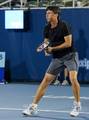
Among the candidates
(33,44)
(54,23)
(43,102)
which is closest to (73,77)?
(54,23)

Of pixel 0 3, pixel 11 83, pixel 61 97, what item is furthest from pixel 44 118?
pixel 0 3

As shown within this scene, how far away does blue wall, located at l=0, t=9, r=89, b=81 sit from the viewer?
47.2ft

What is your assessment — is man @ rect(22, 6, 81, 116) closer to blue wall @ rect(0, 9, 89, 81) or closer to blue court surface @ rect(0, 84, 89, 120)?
blue court surface @ rect(0, 84, 89, 120)

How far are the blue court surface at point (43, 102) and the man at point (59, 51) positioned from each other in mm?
246

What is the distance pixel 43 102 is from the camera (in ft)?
35.0

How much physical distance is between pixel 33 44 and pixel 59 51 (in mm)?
6145

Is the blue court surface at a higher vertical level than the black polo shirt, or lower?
lower

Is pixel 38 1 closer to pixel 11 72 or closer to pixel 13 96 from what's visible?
pixel 11 72

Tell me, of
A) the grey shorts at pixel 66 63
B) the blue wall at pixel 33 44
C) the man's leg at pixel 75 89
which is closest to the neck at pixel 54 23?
the grey shorts at pixel 66 63

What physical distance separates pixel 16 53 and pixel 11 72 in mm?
585

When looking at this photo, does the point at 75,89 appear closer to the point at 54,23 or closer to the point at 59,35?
the point at 59,35

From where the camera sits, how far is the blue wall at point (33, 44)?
14.4 m

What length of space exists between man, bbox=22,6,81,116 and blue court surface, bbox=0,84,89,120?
0.25 meters

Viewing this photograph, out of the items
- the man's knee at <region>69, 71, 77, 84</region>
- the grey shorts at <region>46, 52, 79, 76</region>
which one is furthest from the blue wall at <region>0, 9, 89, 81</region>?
the man's knee at <region>69, 71, 77, 84</region>
